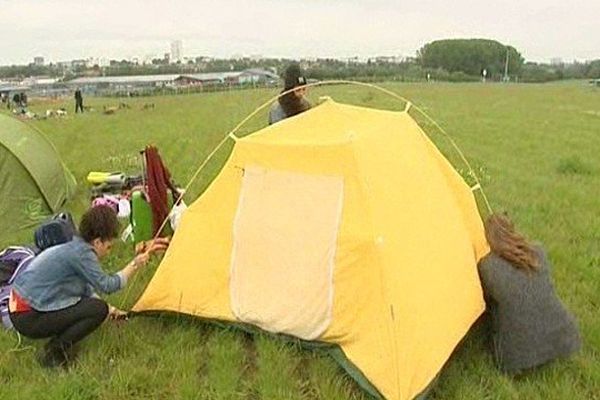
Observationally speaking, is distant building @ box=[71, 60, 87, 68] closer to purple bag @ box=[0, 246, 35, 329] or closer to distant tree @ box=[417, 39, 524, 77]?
distant tree @ box=[417, 39, 524, 77]

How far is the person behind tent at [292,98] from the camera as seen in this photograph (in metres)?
5.79

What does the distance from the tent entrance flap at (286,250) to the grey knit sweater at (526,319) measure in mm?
1027

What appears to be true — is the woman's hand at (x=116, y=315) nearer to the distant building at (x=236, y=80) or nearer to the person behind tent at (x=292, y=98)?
the person behind tent at (x=292, y=98)

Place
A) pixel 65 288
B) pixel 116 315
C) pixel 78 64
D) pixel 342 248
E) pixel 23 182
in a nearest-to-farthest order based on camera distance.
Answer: pixel 342 248, pixel 65 288, pixel 116 315, pixel 23 182, pixel 78 64

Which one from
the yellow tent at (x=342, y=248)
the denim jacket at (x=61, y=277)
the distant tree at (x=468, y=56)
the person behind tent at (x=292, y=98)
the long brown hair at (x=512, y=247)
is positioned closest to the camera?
the yellow tent at (x=342, y=248)

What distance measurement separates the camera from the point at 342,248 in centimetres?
389

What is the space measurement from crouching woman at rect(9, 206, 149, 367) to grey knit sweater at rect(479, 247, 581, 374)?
2.36 meters

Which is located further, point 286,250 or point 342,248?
point 286,250

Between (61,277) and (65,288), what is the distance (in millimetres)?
101

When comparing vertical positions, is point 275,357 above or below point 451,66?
below

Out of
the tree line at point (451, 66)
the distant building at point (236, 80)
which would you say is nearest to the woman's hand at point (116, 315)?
the distant building at point (236, 80)

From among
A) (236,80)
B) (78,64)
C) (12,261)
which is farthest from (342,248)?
(78,64)

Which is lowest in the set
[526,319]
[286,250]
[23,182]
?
[526,319]

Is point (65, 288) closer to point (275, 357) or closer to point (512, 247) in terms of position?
point (275, 357)
